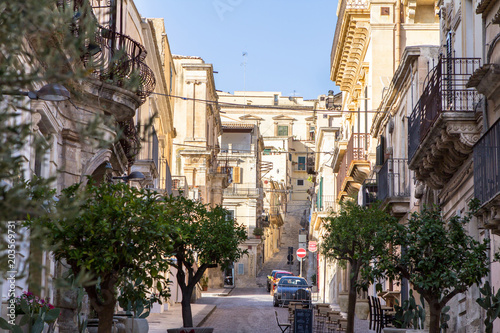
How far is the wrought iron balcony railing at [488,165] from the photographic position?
11961 millimetres

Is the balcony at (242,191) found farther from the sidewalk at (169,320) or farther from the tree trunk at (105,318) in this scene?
the tree trunk at (105,318)

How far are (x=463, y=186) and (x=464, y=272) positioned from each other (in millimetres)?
4852

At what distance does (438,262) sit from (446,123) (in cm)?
352

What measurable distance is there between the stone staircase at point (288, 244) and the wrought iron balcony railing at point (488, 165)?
197 feet

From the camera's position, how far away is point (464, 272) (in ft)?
42.7

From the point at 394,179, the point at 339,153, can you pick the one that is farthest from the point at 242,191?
the point at 394,179

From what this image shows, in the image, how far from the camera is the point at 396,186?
89.0 ft

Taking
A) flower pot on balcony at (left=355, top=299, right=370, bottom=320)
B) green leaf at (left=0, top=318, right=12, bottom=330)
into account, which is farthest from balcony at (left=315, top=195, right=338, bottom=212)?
green leaf at (left=0, top=318, right=12, bottom=330)

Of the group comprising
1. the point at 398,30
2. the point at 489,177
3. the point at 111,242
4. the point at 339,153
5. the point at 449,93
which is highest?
the point at 398,30

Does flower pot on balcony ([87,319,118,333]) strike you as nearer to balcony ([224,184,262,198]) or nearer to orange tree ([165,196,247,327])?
orange tree ([165,196,247,327])

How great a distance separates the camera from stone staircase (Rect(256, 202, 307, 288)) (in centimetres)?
7806

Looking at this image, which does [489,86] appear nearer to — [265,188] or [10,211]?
[10,211]

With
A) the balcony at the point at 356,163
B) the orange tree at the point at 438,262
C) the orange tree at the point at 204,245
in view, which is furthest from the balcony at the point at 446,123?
the balcony at the point at 356,163

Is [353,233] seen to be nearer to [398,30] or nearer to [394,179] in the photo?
[394,179]
